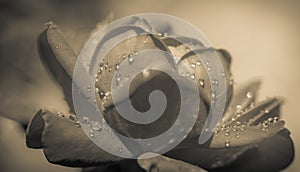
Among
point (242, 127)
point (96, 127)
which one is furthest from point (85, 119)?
point (242, 127)

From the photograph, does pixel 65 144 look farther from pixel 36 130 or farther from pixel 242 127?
pixel 242 127

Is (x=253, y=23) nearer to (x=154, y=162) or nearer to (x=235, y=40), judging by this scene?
(x=235, y=40)

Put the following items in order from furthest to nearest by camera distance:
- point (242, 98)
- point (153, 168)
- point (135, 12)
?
point (135, 12)
point (242, 98)
point (153, 168)

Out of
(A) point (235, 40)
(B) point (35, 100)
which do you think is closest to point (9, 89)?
(B) point (35, 100)

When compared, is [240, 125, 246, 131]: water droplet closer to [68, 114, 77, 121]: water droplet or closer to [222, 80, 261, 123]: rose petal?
[222, 80, 261, 123]: rose petal

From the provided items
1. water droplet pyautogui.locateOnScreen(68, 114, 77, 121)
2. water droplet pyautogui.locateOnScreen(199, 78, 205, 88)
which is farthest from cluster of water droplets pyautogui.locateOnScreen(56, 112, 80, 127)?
water droplet pyautogui.locateOnScreen(199, 78, 205, 88)

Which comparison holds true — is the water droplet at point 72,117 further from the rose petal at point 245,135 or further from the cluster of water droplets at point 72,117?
the rose petal at point 245,135

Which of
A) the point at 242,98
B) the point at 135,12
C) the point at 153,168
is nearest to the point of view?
the point at 153,168
